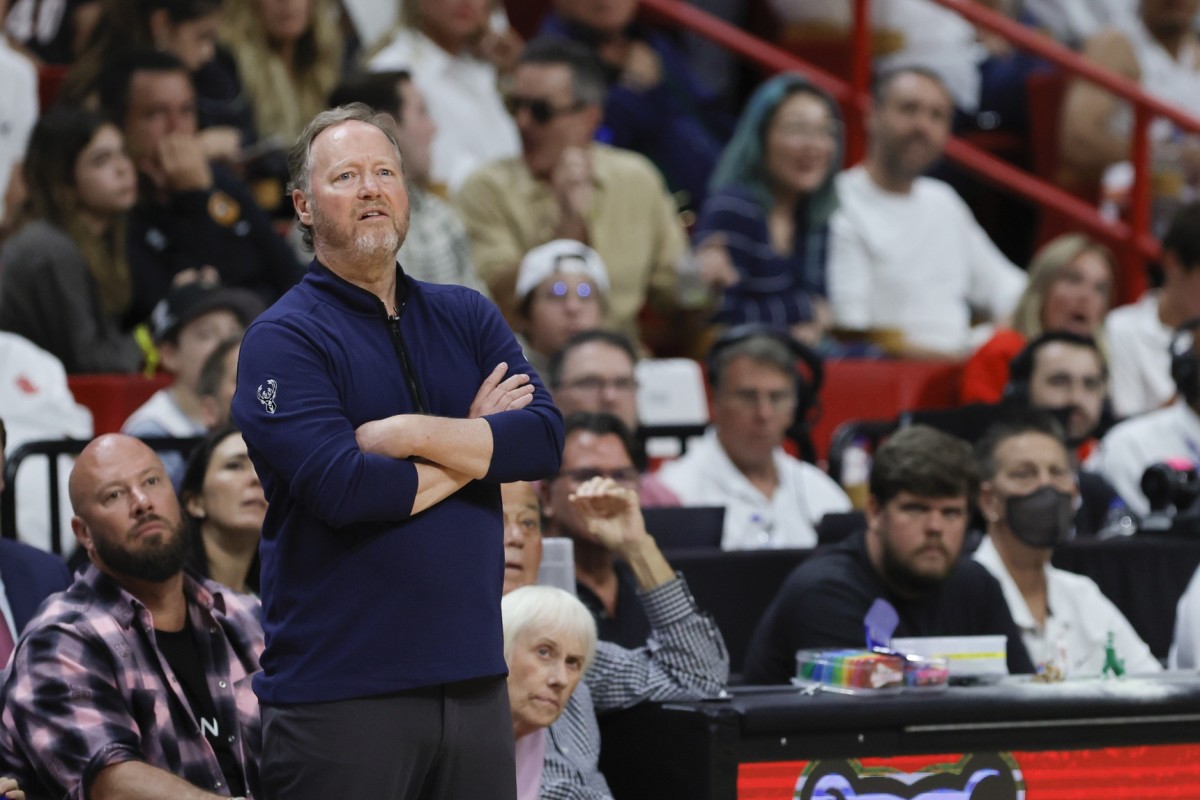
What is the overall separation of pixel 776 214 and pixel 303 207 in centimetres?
506

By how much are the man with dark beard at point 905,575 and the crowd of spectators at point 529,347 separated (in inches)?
0.4

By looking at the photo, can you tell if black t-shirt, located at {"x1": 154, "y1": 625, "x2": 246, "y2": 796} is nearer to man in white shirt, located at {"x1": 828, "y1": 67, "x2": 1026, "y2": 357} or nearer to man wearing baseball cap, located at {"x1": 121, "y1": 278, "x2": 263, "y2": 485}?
man wearing baseball cap, located at {"x1": 121, "y1": 278, "x2": 263, "y2": 485}

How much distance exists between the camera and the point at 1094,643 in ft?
18.2

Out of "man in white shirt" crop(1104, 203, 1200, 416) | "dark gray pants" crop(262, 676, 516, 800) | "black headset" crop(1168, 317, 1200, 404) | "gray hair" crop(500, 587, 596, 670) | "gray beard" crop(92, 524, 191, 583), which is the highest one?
"man in white shirt" crop(1104, 203, 1200, 416)

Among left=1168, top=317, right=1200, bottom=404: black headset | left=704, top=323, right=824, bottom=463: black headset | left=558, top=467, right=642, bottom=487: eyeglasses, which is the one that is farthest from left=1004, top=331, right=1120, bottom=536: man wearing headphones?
left=558, top=467, right=642, bottom=487: eyeglasses

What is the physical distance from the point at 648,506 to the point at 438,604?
2.75 meters

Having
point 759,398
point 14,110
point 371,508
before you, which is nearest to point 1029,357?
point 759,398

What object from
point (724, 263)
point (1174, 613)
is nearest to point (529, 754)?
point (1174, 613)

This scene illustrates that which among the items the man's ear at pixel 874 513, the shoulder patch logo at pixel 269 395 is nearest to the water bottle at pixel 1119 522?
the man's ear at pixel 874 513

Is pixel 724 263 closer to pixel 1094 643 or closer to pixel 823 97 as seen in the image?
pixel 823 97

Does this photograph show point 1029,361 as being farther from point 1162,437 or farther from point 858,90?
point 858,90

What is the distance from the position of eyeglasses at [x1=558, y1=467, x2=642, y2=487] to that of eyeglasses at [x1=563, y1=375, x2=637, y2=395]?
88 cm

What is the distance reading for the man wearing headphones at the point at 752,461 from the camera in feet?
21.5

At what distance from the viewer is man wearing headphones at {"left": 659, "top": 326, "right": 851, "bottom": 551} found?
21.5 feet
